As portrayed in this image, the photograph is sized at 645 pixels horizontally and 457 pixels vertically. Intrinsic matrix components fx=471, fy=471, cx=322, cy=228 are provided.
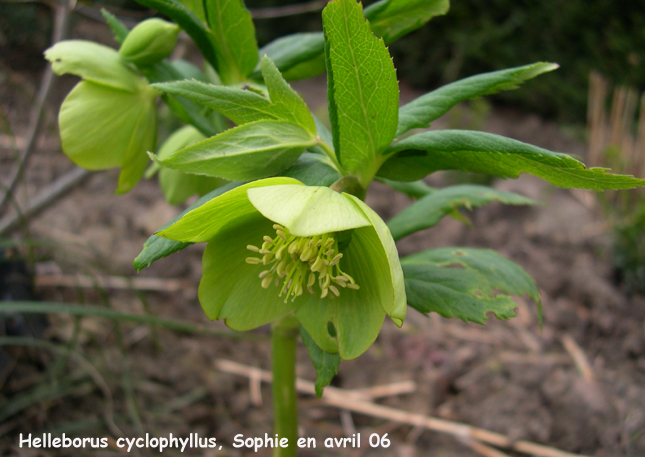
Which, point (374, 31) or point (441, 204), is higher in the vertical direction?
point (374, 31)

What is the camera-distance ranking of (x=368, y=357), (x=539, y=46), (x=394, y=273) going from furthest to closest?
(x=539, y=46) < (x=368, y=357) < (x=394, y=273)

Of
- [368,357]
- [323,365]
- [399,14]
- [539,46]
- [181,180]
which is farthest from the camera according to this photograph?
[539,46]

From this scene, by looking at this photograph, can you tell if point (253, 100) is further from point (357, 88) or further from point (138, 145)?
point (138, 145)


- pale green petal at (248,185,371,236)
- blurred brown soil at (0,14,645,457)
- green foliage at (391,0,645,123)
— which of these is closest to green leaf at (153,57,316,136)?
pale green petal at (248,185,371,236)

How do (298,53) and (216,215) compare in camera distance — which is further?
(298,53)

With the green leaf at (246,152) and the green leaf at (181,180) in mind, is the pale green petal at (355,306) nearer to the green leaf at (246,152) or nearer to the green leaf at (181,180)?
the green leaf at (246,152)

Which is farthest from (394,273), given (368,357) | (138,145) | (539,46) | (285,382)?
(539,46)
